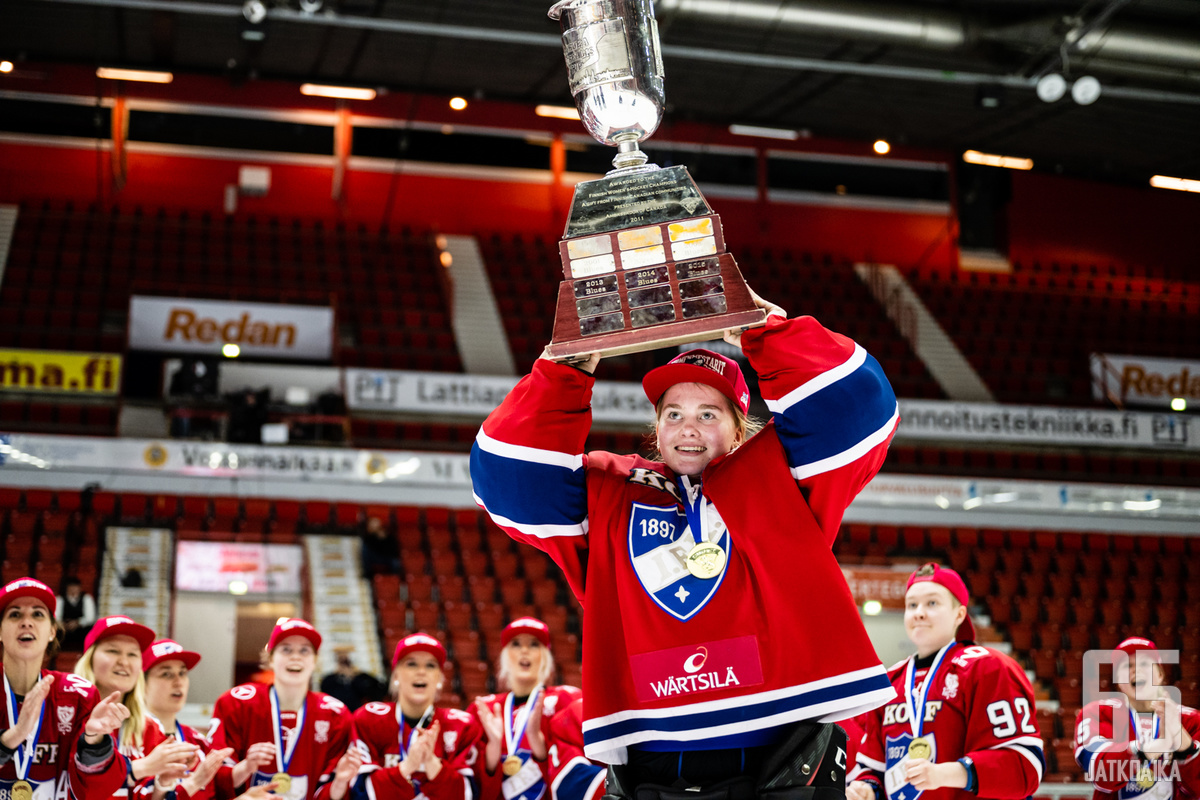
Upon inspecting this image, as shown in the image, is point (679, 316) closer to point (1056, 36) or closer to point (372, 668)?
point (372, 668)

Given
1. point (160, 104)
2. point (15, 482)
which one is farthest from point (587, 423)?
point (160, 104)

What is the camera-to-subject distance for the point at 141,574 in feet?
32.9

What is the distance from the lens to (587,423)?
95.2 inches

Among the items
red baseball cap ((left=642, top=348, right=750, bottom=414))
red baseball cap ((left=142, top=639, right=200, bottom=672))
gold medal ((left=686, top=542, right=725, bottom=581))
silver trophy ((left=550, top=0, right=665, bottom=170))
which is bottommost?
gold medal ((left=686, top=542, right=725, bottom=581))

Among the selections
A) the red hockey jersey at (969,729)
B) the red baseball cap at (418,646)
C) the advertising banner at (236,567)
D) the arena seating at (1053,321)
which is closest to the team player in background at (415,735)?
the red baseball cap at (418,646)

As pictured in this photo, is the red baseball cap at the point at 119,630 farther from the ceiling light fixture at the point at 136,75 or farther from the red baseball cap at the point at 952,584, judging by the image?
the ceiling light fixture at the point at 136,75

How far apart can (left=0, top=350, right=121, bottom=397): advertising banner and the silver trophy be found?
454 inches

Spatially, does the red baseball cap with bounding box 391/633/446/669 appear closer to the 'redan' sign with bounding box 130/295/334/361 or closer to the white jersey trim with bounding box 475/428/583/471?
the white jersey trim with bounding box 475/428/583/471

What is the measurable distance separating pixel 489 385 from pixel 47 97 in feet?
28.8

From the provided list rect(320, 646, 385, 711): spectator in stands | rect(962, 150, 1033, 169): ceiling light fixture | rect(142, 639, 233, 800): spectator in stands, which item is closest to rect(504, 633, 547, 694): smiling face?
rect(142, 639, 233, 800): spectator in stands

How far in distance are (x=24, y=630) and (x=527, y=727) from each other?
7.83 feet

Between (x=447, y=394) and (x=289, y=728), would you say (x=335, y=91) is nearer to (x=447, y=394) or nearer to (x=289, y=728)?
(x=447, y=394)

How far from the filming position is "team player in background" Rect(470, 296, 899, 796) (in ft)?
7.08

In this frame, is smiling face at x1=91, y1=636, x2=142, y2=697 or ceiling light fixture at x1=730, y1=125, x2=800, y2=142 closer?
smiling face at x1=91, y1=636, x2=142, y2=697
